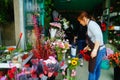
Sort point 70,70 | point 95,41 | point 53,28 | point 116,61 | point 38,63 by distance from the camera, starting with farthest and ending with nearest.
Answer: point 53,28 → point 116,61 → point 70,70 → point 95,41 → point 38,63

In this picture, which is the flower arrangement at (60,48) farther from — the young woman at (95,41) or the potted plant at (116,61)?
the potted plant at (116,61)

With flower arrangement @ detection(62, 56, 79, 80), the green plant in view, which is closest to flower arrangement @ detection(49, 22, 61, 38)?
the green plant

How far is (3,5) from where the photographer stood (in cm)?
371

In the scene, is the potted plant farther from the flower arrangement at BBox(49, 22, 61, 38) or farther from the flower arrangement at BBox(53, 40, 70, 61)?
the flower arrangement at BBox(49, 22, 61, 38)

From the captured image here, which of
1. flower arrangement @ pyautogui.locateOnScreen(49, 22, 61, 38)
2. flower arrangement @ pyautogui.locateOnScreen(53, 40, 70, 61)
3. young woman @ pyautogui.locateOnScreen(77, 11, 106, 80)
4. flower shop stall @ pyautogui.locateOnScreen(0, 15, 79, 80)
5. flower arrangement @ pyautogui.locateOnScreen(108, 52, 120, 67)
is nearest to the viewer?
flower shop stall @ pyautogui.locateOnScreen(0, 15, 79, 80)

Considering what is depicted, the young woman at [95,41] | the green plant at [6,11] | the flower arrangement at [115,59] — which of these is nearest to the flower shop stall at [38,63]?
the young woman at [95,41]

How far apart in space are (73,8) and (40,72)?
22.7 ft

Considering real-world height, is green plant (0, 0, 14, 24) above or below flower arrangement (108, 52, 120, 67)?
above

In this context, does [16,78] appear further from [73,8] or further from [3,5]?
[73,8]

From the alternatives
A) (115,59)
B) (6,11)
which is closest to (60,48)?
(115,59)

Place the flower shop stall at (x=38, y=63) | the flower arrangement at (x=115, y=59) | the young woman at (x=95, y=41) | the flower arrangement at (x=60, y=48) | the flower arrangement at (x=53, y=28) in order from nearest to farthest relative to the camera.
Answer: the flower shop stall at (x=38, y=63) < the young woman at (x=95, y=41) < the flower arrangement at (x=60, y=48) < the flower arrangement at (x=115, y=59) < the flower arrangement at (x=53, y=28)

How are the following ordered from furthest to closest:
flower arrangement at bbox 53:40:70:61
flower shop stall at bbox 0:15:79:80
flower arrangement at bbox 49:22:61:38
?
flower arrangement at bbox 49:22:61:38 < flower arrangement at bbox 53:40:70:61 < flower shop stall at bbox 0:15:79:80

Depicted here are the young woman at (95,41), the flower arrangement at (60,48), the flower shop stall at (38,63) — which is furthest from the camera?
the flower arrangement at (60,48)

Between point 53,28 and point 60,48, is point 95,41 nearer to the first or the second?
point 60,48
